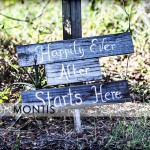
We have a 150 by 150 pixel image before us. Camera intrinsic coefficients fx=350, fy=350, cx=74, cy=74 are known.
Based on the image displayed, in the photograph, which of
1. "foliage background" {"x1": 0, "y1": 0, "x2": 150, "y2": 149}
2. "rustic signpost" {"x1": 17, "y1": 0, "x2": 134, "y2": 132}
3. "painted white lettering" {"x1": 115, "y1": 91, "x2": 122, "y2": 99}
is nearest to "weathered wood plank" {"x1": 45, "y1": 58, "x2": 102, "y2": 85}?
"rustic signpost" {"x1": 17, "y1": 0, "x2": 134, "y2": 132}

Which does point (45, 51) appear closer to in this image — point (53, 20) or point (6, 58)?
point (6, 58)

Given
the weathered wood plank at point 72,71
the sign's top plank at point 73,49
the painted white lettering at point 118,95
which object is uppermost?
the sign's top plank at point 73,49

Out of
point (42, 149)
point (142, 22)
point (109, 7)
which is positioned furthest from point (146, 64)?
point (42, 149)

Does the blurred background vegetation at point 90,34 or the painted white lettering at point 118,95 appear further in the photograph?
the blurred background vegetation at point 90,34

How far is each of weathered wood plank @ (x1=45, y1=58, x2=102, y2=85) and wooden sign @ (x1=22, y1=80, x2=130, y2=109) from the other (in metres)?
0.06

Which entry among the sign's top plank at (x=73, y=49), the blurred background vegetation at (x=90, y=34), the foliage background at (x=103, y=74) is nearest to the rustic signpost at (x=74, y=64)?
the sign's top plank at (x=73, y=49)

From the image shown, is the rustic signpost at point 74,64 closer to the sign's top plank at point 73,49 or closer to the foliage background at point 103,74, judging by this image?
the sign's top plank at point 73,49

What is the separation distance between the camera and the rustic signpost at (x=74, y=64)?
280 cm

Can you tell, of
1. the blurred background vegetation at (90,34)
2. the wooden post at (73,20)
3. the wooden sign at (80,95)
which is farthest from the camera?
the blurred background vegetation at (90,34)

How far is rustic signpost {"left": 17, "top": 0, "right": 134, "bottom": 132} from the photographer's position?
2.80m

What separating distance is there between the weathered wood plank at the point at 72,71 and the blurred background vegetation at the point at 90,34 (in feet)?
3.35

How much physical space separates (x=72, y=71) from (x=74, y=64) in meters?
0.06

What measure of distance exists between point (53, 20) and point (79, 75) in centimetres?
331

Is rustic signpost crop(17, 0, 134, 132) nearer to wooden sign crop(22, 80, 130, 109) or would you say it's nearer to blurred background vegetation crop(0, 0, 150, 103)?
wooden sign crop(22, 80, 130, 109)
